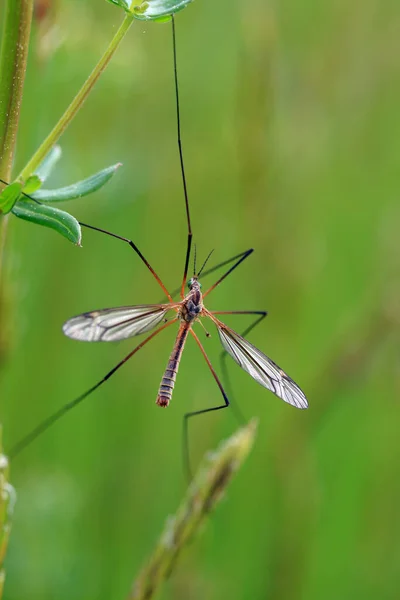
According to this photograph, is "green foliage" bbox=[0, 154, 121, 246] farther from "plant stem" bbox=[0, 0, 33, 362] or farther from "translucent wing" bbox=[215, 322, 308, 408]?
"translucent wing" bbox=[215, 322, 308, 408]

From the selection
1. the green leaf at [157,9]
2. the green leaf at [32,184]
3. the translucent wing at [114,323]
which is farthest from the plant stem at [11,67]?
the translucent wing at [114,323]

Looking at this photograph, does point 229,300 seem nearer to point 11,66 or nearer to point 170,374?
point 170,374

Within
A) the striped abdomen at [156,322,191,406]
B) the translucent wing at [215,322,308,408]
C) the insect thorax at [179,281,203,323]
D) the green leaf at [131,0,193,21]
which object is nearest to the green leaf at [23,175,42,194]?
the green leaf at [131,0,193,21]

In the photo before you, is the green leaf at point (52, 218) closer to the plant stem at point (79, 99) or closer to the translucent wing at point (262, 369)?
the plant stem at point (79, 99)

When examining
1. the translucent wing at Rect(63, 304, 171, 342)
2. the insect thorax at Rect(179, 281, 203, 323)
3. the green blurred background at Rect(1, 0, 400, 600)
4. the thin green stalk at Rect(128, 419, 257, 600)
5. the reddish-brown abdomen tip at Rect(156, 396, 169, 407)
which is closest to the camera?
the thin green stalk at Rect(128, 419, 257, 600)

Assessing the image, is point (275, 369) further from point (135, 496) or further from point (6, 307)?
point (135, 496)

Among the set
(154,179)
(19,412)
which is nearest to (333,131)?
(154,179)
